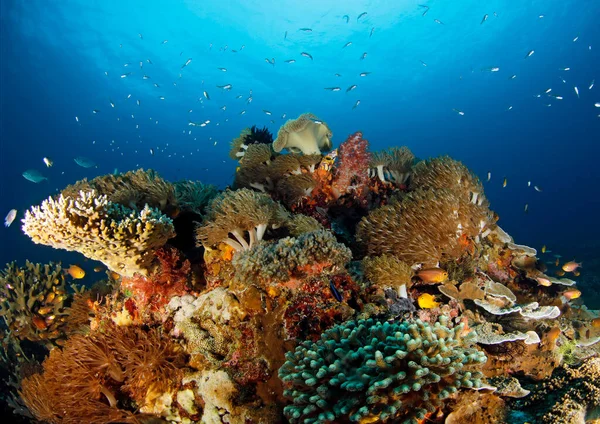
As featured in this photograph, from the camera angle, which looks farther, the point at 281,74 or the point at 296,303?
the point at 281,74

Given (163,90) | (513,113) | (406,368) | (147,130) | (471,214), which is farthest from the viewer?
(513,113)

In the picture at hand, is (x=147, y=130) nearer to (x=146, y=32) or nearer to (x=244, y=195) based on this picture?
(x=146, y=32)

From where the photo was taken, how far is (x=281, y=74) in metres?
75.7

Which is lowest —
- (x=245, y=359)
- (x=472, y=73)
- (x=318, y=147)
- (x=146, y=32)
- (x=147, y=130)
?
(x=245, y=359)

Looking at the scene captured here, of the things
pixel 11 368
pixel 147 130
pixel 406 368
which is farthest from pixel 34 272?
pixel 147 130

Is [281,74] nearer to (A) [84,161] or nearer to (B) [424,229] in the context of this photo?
(A) [84,161]

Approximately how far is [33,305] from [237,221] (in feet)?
21.7

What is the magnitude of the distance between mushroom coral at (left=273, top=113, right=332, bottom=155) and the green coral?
5.24m

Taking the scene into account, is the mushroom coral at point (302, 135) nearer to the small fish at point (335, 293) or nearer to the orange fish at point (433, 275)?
the orange fish at point (433, 275)

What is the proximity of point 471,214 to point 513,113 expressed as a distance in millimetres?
140821

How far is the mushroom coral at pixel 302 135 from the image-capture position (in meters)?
7.25

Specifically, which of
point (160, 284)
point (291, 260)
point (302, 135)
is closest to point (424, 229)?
point (291, 260)

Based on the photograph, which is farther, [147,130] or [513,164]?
[513,164]

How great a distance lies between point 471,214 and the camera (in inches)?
223
